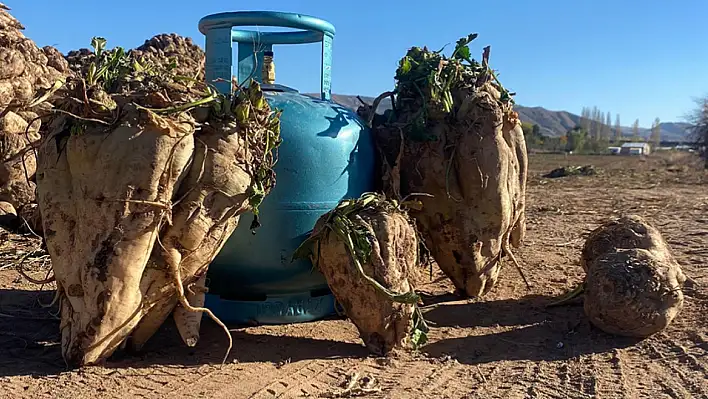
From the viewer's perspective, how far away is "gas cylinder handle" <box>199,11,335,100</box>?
165 inches

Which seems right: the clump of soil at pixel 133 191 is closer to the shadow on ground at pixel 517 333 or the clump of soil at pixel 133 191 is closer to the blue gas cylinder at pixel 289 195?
the blue gas cylinder at pixel 289 195

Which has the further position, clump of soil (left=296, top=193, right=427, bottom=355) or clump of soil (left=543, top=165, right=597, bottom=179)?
clump of soil (left=543, top=165, right=597, bottom=179)

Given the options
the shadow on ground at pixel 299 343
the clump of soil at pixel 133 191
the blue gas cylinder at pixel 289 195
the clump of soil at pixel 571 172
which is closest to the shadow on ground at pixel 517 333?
the shadow on ground at pixel 299 343

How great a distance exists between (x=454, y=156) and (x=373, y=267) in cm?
131

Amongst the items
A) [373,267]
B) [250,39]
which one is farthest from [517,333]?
[250,39]

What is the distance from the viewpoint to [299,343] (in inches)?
150

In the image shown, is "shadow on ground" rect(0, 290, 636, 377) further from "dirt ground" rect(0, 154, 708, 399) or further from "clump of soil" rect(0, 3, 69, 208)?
"clump of soil" rect(0, 3, 69, 208)

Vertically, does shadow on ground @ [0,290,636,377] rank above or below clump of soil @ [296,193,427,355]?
below

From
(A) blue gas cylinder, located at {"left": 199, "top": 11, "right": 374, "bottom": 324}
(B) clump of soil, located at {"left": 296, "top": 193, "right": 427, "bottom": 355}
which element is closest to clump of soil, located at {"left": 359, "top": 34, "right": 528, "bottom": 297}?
(A) blue gas cylinder, located at {"left": 199, "top": 11, "right": 374, "bottom": 324}

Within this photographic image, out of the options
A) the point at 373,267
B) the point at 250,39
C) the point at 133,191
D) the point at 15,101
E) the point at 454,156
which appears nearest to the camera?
the point at 133,191

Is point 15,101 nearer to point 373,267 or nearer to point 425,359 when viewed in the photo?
point 373,267

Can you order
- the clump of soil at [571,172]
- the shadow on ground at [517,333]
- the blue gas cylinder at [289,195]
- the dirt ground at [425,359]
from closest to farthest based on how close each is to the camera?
the dirt ground at [425,359] → the shadow on ground at [517,333] → the blue gas cylinder at [289,195] → the clump of soil at [571,172]

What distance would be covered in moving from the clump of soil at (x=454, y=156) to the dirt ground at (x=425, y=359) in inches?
14.9

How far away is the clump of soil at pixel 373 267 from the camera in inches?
138
